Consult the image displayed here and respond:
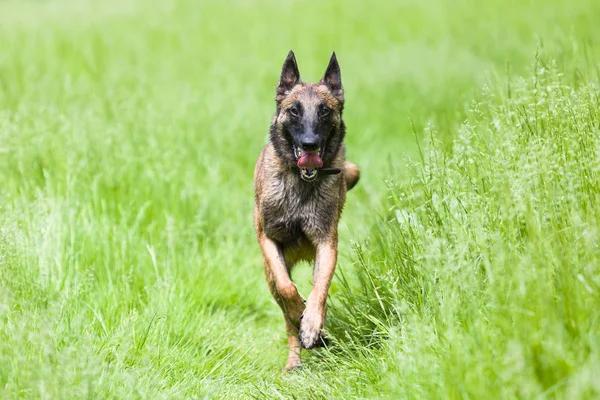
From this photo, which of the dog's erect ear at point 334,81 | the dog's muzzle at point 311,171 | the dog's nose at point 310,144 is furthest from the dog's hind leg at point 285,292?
the dog's erect ear at point 334,81

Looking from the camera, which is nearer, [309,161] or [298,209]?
[309,161]

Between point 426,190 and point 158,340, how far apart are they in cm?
187

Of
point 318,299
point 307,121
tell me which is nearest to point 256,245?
point 307,121

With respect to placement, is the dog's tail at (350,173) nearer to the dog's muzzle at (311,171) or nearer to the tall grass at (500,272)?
the dog's muzzle at (311,171)

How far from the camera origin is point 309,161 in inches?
207

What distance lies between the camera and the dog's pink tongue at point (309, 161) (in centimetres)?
526

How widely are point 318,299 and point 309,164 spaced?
3.16 ft

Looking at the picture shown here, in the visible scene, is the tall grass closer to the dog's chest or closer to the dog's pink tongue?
the dog's chest

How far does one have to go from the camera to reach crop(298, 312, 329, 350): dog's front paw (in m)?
4.74

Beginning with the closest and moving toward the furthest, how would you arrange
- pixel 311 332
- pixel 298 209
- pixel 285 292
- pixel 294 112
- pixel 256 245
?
1. pixel 311 332
2. pixel 285 292
3. pixel 298 209
4. pixel 294 112
5. pixel 256 245

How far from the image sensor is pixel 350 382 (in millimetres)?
4129

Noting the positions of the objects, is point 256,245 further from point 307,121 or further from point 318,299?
point 318,299

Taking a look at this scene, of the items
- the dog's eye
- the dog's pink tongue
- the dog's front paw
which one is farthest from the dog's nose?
the dog's front paw

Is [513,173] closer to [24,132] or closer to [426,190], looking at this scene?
[426,190]
